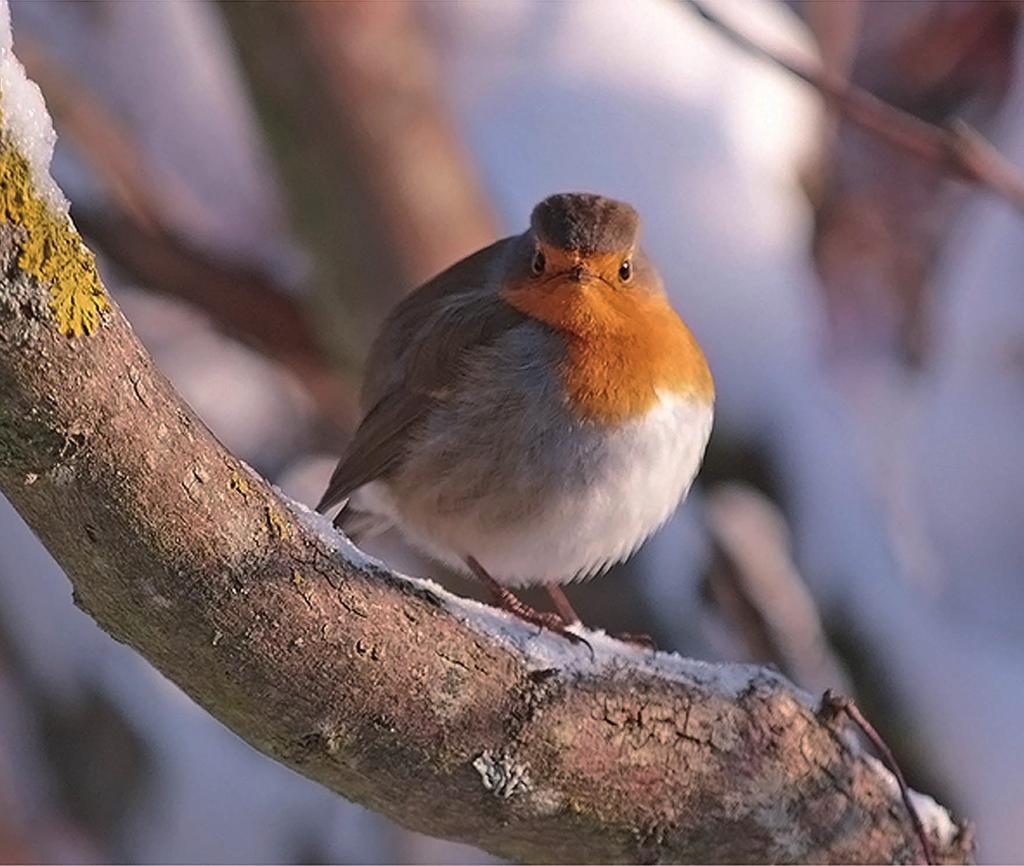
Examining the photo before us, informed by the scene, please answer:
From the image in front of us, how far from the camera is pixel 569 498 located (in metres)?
2.07

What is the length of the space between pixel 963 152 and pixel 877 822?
0.82 m

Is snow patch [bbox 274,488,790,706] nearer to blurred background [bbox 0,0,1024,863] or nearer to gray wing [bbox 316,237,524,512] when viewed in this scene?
gray wing [bbox 316,237,524,512]

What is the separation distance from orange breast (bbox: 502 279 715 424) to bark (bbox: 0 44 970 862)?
51 cm

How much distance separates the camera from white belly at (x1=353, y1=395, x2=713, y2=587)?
2057 mm

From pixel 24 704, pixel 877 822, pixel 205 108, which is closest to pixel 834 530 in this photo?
pixel 877 822

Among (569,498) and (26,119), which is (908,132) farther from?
(26,119)

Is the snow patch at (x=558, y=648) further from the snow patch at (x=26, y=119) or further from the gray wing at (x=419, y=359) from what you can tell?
the gray wing at (x=419, y=359)

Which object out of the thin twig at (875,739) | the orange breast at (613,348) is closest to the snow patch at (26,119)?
the thin twig at (875,739)

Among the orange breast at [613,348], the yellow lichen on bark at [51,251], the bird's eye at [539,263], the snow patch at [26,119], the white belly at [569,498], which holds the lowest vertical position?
the white belly at [569,498]

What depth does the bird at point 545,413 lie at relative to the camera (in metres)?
2.06

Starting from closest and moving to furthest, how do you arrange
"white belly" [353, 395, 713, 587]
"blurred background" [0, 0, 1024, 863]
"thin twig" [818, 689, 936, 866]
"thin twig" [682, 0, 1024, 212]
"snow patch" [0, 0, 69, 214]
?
"snow patch" [0, 0, 69, 214] < "thin twig" [818, 689, 936, 866] < "thin twig" [682, 0, 1024, 212] < "white belly" [353, 395, 713, 587] < "blurred background" [0, 0, 1024, 863]

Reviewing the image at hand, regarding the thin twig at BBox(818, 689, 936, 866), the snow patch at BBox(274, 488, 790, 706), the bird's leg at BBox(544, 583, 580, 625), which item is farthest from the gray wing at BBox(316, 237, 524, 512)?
the thin twig at BBox(818, 689, 936, 866)

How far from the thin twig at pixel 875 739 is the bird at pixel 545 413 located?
17.9 inches

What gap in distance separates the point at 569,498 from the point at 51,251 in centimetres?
124
